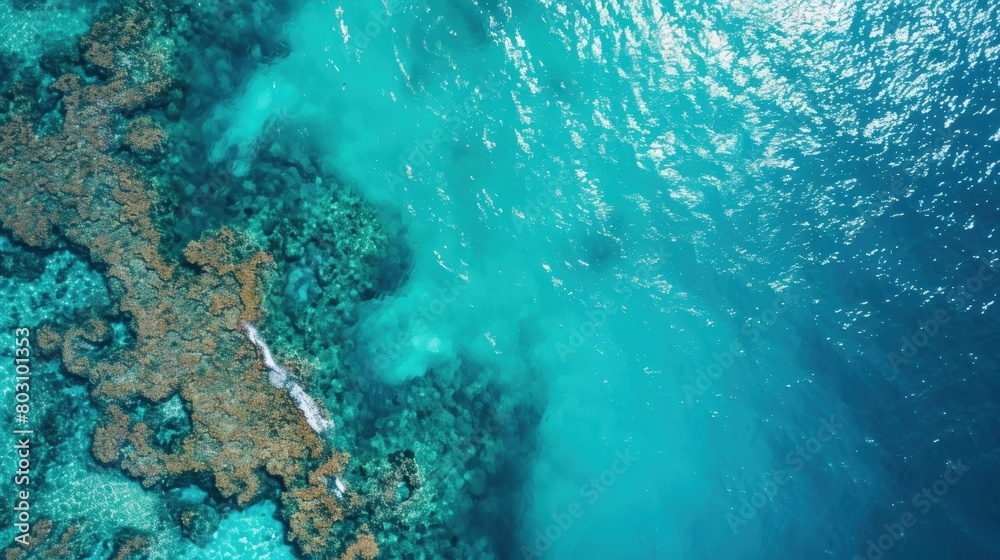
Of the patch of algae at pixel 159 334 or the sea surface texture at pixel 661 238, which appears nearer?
the patch of algae at pixel 159 334

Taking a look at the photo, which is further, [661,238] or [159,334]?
[661,238]

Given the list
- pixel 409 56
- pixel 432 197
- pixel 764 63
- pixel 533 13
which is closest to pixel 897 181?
pixel 764 63

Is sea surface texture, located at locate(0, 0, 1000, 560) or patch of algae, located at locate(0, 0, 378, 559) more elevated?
sea surface texture, located at locate(0, 0, 1000, 560)

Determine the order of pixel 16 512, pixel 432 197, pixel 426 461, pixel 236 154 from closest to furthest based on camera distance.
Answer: pixel 16 512, pixel 426 461, pixel 236 154, pixel 432 197

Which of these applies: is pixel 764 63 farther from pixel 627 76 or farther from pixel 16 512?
pixel 16 512

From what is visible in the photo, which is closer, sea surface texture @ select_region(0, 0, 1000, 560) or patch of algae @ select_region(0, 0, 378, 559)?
patch of algae @ select_region(0, 0, 378, 559)

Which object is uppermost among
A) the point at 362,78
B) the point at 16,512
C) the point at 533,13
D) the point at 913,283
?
the point at 913,283

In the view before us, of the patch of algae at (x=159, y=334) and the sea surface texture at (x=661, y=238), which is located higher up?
the sea surface texture at (x=661, y=238)

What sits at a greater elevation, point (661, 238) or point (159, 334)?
point (661, 238)
